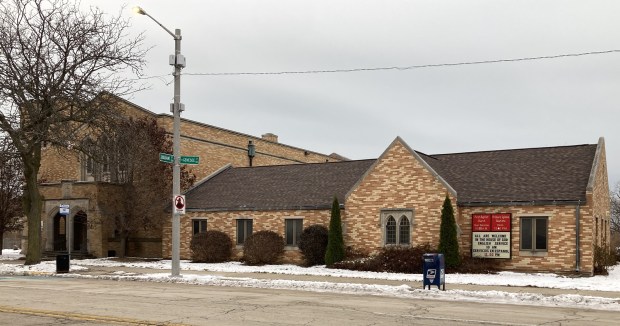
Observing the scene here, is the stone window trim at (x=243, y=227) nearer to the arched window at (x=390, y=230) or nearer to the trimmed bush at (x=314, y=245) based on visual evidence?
the trimmed bush at (x=314, y=245)

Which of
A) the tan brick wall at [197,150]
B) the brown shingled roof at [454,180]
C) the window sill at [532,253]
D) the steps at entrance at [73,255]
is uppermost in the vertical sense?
the tan brick wall at [197,150]

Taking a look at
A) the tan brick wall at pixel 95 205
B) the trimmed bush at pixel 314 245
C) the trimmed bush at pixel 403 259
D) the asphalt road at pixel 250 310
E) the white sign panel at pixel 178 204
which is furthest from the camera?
the tan brick wall at pixel 95 205

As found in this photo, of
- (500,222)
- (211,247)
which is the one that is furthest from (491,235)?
(211,247)

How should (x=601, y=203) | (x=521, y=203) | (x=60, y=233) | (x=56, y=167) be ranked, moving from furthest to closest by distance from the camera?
(x=56, y=167) → (x=60, y=233) → (x=601, y=203) → (x=521, y=203)

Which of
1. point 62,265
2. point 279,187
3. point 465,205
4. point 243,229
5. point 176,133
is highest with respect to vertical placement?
point 176,133

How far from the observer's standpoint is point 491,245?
87.4 ft

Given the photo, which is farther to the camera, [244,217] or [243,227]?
[243,227]

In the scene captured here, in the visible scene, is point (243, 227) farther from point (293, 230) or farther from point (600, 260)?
point (600, 260)

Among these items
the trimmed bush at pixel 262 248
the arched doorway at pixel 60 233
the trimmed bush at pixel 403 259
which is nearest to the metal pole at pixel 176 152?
the trimmed bush at pixel 262 248

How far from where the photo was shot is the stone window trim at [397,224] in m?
28.1

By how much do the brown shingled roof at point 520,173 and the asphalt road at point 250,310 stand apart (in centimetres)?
1194

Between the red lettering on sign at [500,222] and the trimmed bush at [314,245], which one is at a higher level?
the red lettering on sign at [500,222]

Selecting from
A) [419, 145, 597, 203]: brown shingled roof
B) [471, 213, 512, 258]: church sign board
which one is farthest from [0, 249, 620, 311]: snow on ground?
[419, 145, 597, 203]: brown shingled roof

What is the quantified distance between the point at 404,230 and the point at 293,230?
6214 millimetres
